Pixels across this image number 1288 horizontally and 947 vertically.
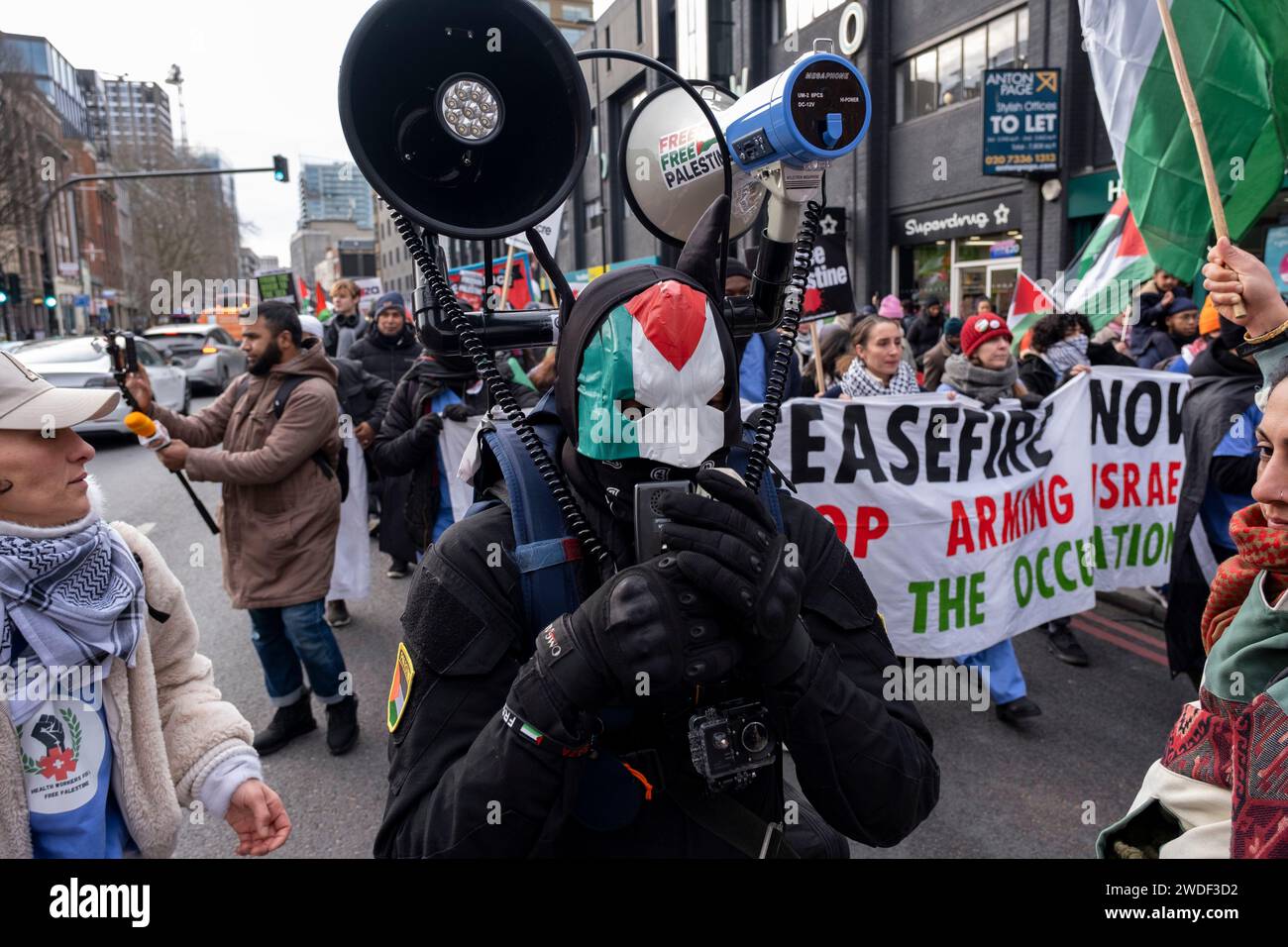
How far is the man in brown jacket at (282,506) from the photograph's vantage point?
420cm

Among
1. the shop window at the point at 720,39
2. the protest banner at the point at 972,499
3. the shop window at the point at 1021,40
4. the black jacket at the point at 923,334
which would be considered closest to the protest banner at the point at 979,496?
the protest banner at the point at 972,499

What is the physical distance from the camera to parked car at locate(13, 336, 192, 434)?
1339 cm

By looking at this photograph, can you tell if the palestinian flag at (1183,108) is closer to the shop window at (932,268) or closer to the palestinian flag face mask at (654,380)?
the palestinian flag face mask at (654,380)

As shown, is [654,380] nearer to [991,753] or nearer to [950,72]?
[991,753]

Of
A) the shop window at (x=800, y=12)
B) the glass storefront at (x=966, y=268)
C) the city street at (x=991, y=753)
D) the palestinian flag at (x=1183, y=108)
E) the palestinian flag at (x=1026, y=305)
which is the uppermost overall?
the shop window at (x=800, y=12)

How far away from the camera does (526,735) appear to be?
1252 millimetres

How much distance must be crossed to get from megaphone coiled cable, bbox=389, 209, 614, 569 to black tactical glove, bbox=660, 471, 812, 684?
0.23 metres

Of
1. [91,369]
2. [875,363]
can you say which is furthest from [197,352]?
[875,363]

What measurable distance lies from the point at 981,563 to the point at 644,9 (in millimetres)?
30114

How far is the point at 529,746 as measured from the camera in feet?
4.10

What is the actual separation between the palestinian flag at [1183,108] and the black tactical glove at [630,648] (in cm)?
231

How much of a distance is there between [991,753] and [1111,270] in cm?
465
